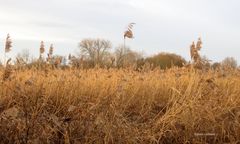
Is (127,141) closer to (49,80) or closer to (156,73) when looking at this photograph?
(49,80)

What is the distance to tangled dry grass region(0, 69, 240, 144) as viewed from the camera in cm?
433

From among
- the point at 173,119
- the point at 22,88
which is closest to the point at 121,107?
the point at 173,119

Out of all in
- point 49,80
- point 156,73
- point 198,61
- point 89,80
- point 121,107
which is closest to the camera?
point 121,107

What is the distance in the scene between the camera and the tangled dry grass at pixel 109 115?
14.2ft

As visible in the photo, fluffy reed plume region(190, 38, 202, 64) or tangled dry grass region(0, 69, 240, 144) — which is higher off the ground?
fluffy reed plume region(190, 38, 202, 64)

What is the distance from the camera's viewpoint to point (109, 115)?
15.6 ft

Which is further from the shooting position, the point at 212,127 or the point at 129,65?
the point at 129,65

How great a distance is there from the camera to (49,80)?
6.34m

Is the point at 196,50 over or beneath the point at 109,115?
over

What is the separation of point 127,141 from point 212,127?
3.72ft

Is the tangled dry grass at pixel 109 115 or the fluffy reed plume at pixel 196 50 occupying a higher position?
the fluffy reed plume at pixel 196 50

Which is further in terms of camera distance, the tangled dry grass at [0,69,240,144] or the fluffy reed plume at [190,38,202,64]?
the fluffy reed plume at [190,38,202,64]

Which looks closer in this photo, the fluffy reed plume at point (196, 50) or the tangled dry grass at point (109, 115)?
the tangled dry grass at point (109, 115)

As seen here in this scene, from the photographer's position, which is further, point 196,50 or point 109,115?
point 196,50
